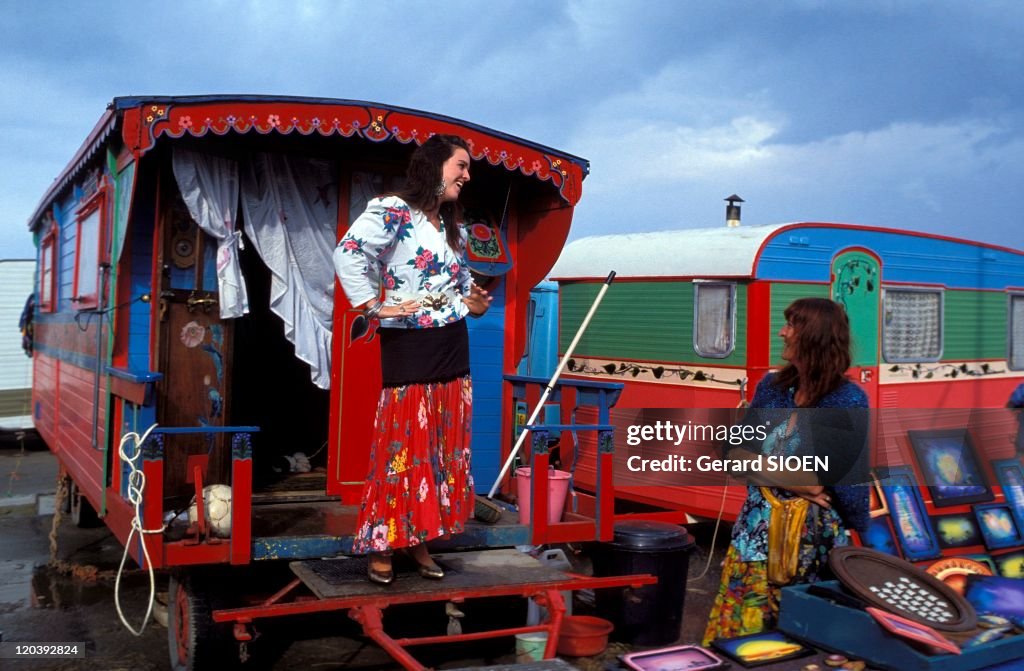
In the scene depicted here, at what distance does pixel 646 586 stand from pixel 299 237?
9.19 feet

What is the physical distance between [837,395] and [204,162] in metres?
3.49

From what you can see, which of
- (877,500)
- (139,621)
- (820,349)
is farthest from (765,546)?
(139,621)

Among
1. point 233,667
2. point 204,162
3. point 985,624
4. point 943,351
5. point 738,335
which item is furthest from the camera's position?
point 943,351

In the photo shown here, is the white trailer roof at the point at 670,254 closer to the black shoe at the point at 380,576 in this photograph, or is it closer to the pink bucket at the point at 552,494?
the pink bucket at the point at 552,494

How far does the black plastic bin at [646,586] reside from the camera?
16.7ft

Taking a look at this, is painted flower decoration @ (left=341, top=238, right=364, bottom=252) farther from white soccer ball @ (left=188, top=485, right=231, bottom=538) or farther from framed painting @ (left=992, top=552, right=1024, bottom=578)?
framed painting @ (left=992, top=552, right=1024, bottom=578)

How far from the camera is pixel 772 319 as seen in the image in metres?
7.67

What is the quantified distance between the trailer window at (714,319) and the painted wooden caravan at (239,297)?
2479mm

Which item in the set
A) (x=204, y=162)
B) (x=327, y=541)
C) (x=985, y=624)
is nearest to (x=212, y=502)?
(x=327, y=541)

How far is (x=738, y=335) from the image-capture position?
7.70m

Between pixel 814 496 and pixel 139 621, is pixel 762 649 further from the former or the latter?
pixel 139 621

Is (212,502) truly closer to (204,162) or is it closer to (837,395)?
(204,162)

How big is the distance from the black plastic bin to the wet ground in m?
0.16

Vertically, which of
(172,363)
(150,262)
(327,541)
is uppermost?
(150,262)
